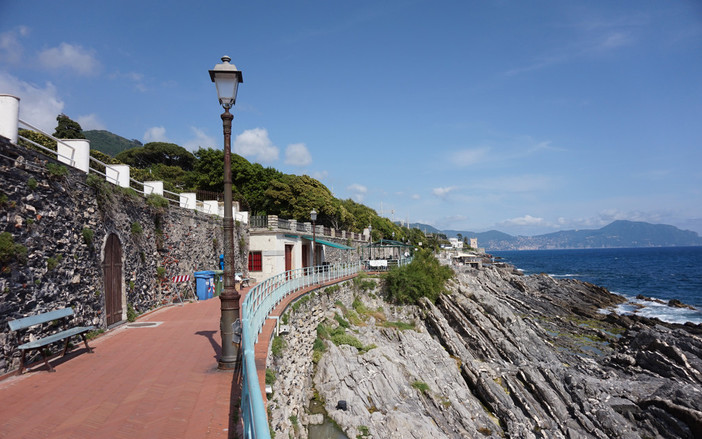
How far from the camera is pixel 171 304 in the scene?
14109mm

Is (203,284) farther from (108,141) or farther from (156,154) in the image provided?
(108,141)

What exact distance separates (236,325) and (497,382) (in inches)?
498

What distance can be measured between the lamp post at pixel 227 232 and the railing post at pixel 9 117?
12.6 ft

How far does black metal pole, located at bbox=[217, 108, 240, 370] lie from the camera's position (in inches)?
255

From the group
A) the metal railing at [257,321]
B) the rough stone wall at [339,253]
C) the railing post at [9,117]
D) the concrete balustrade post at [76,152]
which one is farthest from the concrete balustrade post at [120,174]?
the rough stone wall at [339,253]

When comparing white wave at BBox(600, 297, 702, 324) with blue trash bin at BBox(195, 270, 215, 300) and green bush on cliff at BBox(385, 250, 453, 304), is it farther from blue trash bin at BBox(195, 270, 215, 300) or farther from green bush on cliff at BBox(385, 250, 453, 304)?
blue trash bin at BBox(195, 270, 215, 300)

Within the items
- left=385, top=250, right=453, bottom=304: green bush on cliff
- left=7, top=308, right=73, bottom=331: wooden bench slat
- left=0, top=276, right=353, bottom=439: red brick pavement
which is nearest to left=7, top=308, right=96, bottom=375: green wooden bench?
left=7, top=308, right=73, bottom=331: wooden bench slat

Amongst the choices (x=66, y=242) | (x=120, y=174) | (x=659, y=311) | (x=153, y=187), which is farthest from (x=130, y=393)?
(x=659, y=311)

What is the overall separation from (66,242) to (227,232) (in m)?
4.34

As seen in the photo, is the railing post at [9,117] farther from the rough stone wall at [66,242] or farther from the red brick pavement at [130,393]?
the red brick pavement at [130,393]

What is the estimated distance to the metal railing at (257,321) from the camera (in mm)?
2615

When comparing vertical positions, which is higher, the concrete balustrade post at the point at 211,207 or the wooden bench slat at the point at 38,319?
the concrete balustrade post at the point at 211,207

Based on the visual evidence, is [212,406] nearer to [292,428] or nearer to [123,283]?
[292,428]

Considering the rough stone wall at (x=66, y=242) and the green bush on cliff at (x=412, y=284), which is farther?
the green bush on cliff at (x=412, y=284)
